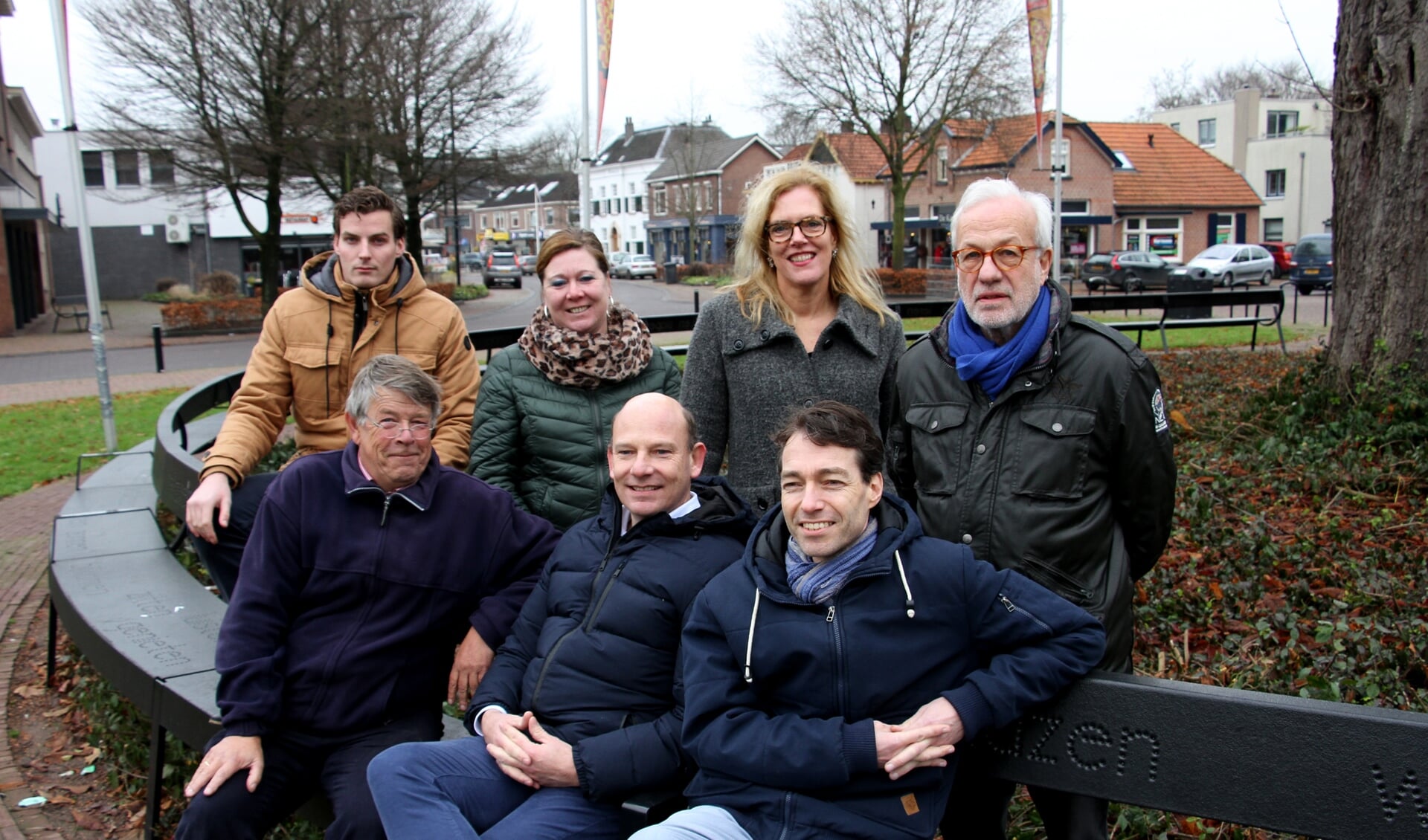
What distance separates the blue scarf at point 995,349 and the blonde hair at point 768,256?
0.65m

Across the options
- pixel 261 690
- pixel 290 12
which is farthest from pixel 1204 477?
pixel 290 12

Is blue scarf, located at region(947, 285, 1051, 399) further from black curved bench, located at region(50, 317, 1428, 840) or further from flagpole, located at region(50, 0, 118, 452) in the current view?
flagpole, located at region(50, 0, 118, 452)

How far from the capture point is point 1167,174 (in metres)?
53.2

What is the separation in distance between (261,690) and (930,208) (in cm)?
5558

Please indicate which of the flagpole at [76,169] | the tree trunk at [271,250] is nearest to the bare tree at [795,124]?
the tree trunk at [271,250]

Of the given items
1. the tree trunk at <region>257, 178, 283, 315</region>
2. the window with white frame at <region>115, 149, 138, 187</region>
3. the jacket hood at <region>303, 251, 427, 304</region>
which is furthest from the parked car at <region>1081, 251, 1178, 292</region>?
the window with white frame at <region>115, 149, 138, 187</region>

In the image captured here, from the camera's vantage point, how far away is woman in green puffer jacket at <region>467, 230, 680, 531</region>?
3.52m

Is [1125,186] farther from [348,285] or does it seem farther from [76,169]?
[348,285]

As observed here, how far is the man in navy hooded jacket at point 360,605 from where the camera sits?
9.35 feet

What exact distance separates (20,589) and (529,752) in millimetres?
5491

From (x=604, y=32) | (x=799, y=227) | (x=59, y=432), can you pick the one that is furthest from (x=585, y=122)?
(x=799, y=227)

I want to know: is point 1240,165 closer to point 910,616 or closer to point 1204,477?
point 1204,477

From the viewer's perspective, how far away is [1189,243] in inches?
2087

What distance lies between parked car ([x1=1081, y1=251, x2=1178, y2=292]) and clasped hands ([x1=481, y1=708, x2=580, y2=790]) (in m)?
37.8
